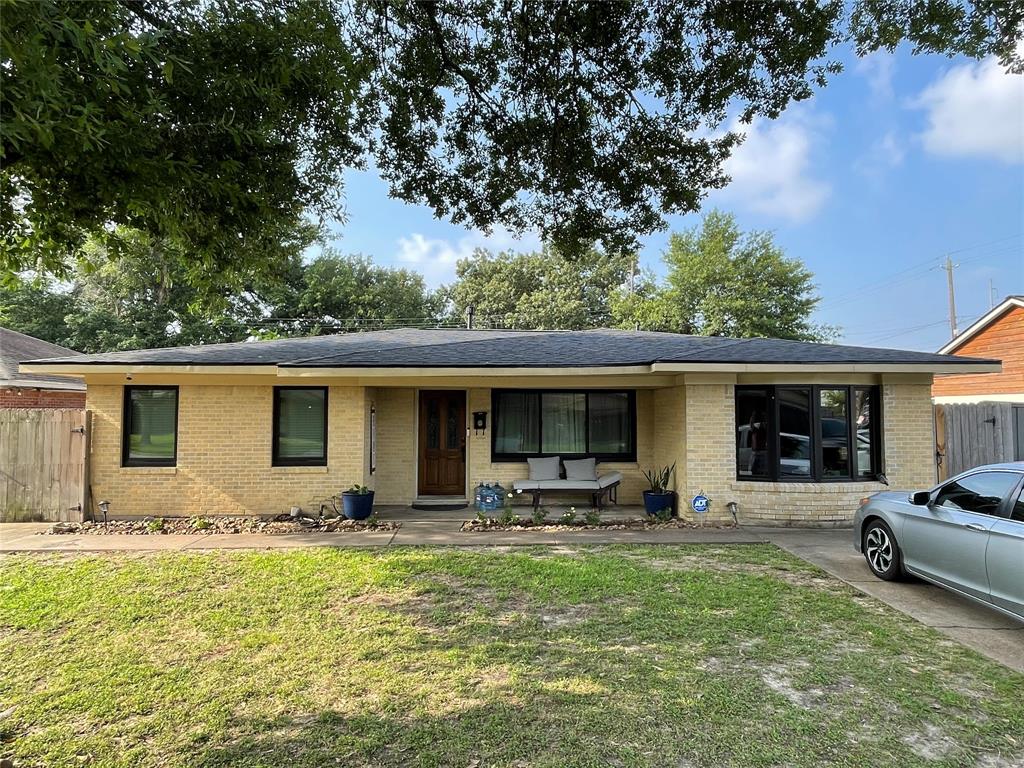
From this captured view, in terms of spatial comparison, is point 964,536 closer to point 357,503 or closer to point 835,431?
point 835,431

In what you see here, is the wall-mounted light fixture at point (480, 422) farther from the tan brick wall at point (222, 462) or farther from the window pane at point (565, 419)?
the tan brick wall at point (222, 462)

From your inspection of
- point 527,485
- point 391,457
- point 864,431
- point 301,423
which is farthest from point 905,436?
point 301,423

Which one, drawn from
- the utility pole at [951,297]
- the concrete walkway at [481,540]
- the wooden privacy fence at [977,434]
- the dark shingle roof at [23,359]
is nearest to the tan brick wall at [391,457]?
the concrete walkway at [481,540]

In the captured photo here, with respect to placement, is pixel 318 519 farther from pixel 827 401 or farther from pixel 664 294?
pixel 664 294

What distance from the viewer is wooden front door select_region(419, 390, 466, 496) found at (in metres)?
10.8

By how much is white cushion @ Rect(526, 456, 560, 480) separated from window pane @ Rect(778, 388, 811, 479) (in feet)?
13.3

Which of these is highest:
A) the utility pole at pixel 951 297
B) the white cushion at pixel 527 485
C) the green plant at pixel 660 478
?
the utility pole at pixel 951 297

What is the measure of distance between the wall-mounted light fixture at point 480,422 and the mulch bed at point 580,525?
89.7 inches

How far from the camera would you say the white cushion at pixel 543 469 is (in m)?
10.3

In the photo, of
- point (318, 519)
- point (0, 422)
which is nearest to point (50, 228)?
point (318, 519)

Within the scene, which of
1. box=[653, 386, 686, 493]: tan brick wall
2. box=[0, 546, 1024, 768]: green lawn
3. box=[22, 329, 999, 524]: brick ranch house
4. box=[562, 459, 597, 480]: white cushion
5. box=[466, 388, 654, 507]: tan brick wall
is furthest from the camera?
box=[466, 388, 654, 507]: tan brick wall

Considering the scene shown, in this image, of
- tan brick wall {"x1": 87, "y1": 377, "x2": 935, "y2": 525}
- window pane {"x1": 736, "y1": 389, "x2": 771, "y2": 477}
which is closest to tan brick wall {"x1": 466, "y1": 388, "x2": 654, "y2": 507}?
tan brick wall {"x1": 87, "y1": 377, "x2": 935, "y2": 525}

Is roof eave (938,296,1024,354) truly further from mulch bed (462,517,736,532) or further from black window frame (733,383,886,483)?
mulch bed (462,517,736,532)

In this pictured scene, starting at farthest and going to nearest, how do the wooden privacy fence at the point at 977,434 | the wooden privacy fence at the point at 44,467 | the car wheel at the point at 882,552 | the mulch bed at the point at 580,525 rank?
the wooden privacy fence at the point at 977,434 < the wooden privacy fence at the point at 44,467 < the mulch bed at the point at 580,525 < the car wheel at the point at 882,552
